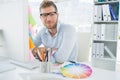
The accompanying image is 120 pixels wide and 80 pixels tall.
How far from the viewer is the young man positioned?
1405 mm

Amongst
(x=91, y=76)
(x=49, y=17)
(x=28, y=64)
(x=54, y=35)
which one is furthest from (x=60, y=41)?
(x=91, y=76)

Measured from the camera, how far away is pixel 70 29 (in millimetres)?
1562

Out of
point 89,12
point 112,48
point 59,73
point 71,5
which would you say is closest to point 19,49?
point 59,73

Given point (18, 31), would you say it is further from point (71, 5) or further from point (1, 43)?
point (71, 5)

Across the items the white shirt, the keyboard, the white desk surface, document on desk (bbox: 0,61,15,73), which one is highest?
the white shirt

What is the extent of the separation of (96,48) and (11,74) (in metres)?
2.05

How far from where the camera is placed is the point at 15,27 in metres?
1.19

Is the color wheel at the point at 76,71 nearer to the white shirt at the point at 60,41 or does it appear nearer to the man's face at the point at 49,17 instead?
the white shirt at the point at 60,41

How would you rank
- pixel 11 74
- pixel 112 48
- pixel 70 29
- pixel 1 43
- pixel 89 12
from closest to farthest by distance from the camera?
pixel 11 74 → pixel 1 43 → pixel 70 29 → pixel 89 12 → pixel 112 48

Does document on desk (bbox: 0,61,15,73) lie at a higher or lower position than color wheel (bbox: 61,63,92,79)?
higher

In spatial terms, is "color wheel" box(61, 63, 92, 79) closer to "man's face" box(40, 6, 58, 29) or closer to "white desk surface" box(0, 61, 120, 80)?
"white desk surface" box(0, 61, 120, 80)

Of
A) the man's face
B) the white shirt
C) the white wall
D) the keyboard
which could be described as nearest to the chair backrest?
the white shirt

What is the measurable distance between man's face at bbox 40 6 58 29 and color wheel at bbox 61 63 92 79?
0.40 meters

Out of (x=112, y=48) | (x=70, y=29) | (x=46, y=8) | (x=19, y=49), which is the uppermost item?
(x=46, y=8)
